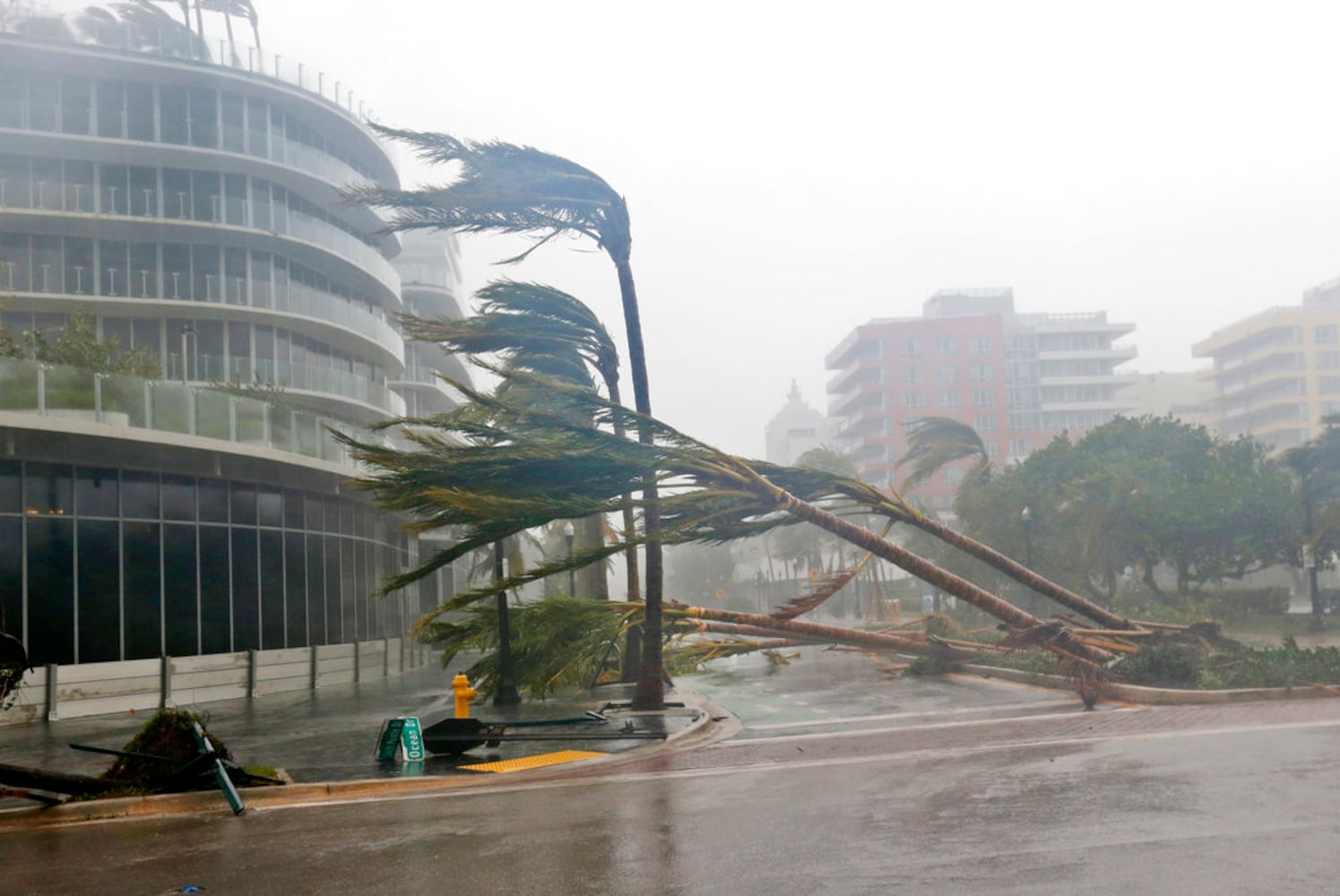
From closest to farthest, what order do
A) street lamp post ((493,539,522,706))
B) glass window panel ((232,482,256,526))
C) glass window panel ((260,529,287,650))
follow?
street lamp post ((493,539,522,706))
glass window panel ((232,482,256,526))
glass window panel ((260,529,287,650))

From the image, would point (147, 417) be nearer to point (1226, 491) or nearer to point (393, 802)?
point (393, 802)

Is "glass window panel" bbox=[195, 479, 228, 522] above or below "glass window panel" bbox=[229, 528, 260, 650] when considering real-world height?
above

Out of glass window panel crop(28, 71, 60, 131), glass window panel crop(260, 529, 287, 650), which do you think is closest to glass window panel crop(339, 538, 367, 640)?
glass window panel crop(260, 529, 287, 650)

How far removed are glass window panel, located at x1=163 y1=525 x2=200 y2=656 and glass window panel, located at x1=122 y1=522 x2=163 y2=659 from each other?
0.21 m

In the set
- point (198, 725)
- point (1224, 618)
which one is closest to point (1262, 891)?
point (198, 725)

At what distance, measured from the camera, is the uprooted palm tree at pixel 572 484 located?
1611cm

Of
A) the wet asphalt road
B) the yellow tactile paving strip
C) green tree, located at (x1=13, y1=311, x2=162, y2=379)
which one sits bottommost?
the yellow tactile paving strip

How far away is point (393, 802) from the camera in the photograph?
11.4 m

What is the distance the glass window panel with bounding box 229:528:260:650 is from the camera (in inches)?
1077

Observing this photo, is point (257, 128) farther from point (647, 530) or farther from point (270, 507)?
point (647, 530)

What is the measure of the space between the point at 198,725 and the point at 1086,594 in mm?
33694

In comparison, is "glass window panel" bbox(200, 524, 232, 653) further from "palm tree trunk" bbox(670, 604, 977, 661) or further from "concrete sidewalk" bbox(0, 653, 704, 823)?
"palm tree trunk" bbox(670, 604, 977, 661)

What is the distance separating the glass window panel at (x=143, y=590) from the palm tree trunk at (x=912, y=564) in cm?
1363

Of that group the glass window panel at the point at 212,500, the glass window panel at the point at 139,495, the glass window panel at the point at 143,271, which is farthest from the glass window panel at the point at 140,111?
the glass window panel at the point at 139,495
